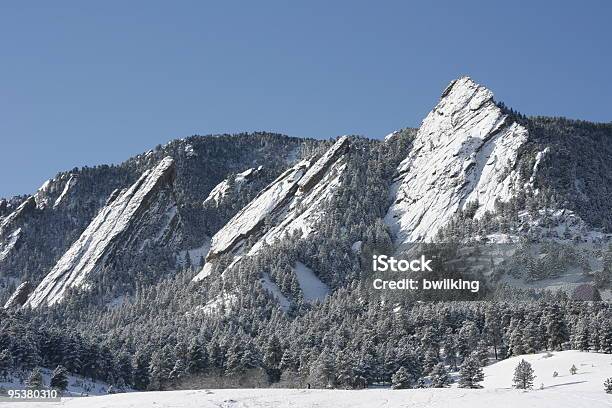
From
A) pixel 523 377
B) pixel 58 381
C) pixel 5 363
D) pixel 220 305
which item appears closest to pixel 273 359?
pixel 58 381

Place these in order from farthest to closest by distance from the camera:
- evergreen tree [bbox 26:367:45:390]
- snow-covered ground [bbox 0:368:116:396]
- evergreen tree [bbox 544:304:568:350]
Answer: evergreen tree [bbox 544:304:568:350]
snow-covered ground [bbox 0:368:116:396]
evergreen tree [bbox 26:367:45:390]

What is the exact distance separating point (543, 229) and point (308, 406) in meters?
134

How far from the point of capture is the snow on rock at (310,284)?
18018cm

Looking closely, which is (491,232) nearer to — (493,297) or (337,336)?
(493,297)

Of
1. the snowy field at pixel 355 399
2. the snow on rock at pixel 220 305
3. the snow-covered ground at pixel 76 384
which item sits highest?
the snow on rock at pixel 220 305

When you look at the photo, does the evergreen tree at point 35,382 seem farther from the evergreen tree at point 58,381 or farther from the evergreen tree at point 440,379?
the evergreen tree at point 440,379

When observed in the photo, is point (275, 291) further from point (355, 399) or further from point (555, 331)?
point (355, 399)

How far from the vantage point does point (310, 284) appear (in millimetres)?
185500

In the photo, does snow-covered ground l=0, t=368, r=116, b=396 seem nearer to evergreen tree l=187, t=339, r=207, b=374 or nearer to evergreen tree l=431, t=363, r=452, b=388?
evergreen tree l=187, t=339, r=207, b=374

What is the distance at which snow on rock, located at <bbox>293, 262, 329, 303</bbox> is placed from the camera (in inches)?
7094

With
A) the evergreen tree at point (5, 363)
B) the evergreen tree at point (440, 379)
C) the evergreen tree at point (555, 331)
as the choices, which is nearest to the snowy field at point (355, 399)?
the evergreen tree at point (440, 379)

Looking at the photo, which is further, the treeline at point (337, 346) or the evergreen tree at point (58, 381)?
the treeline at point (337, 346)

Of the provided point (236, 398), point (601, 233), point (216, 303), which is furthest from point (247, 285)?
point (236, 398)

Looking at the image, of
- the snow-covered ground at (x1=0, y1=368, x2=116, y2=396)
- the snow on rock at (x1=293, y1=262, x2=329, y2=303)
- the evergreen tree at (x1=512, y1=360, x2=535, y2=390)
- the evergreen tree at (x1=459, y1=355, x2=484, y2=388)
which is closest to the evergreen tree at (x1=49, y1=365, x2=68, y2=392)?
the snow-covered ground at (x1=0, y1=368, x2=116, y2=396)
